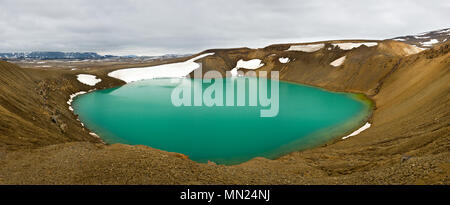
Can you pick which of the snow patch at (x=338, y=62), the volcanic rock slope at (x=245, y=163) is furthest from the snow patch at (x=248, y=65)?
the volcanic rock slope at (x=245, y=163)

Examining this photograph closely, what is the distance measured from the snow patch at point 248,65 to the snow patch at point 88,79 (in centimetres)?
5005

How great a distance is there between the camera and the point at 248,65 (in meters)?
91.9

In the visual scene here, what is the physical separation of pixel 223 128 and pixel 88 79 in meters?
51.3

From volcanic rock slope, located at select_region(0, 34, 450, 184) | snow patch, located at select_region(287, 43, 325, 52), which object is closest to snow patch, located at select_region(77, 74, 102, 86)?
volcanic rock slope, located at select_region(0, 34, 450, 184)

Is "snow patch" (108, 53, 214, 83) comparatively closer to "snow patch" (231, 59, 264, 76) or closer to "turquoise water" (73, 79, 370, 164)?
"snow patch" (231, 59, 264, 76)

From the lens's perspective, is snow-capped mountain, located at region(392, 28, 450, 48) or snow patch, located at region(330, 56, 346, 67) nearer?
snow patch, located at region(330, 56, 346, 67)

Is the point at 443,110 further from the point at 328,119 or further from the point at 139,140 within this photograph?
the point at 139,140

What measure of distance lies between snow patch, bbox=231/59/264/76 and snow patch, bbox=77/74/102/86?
164 feet

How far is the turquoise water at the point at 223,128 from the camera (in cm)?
1683

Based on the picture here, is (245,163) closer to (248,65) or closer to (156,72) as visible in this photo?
(156,72)

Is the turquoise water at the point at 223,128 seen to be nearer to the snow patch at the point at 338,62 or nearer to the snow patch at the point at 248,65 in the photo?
the snow patch at the point at 338,62

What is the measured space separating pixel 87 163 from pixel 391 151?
585 inches

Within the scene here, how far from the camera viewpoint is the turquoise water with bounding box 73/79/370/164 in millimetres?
16828
